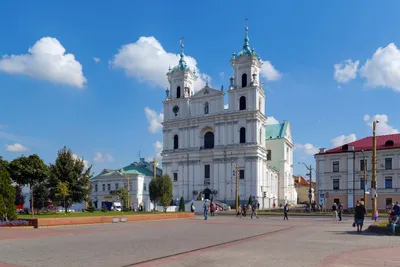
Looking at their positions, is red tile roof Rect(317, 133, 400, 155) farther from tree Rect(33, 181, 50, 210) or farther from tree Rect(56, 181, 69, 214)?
tree Rect(33, 181, 50, 210)

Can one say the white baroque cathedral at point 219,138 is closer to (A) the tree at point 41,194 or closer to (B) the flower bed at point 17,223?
(A) the tree at point 41,194

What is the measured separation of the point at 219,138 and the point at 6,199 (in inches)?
2314

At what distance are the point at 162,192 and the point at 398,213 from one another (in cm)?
4545

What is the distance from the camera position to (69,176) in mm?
41281

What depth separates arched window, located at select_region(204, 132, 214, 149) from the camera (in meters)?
83.6

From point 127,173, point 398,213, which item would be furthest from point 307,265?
point 127,173

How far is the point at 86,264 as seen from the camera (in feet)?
33.8

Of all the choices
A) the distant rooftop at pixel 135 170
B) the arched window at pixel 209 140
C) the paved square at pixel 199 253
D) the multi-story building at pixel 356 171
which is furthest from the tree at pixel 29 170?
the distant rooftop at pixel 135 170

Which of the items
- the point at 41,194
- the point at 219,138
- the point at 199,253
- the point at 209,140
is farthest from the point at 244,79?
the point at 199,253

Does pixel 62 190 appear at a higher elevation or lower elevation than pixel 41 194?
higher

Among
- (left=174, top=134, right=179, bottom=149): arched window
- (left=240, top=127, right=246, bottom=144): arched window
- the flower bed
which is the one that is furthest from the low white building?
the flower bed

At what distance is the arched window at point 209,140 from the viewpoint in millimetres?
83625

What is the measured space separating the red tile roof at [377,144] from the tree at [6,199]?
5222 cm

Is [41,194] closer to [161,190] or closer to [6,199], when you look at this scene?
[161,190]
